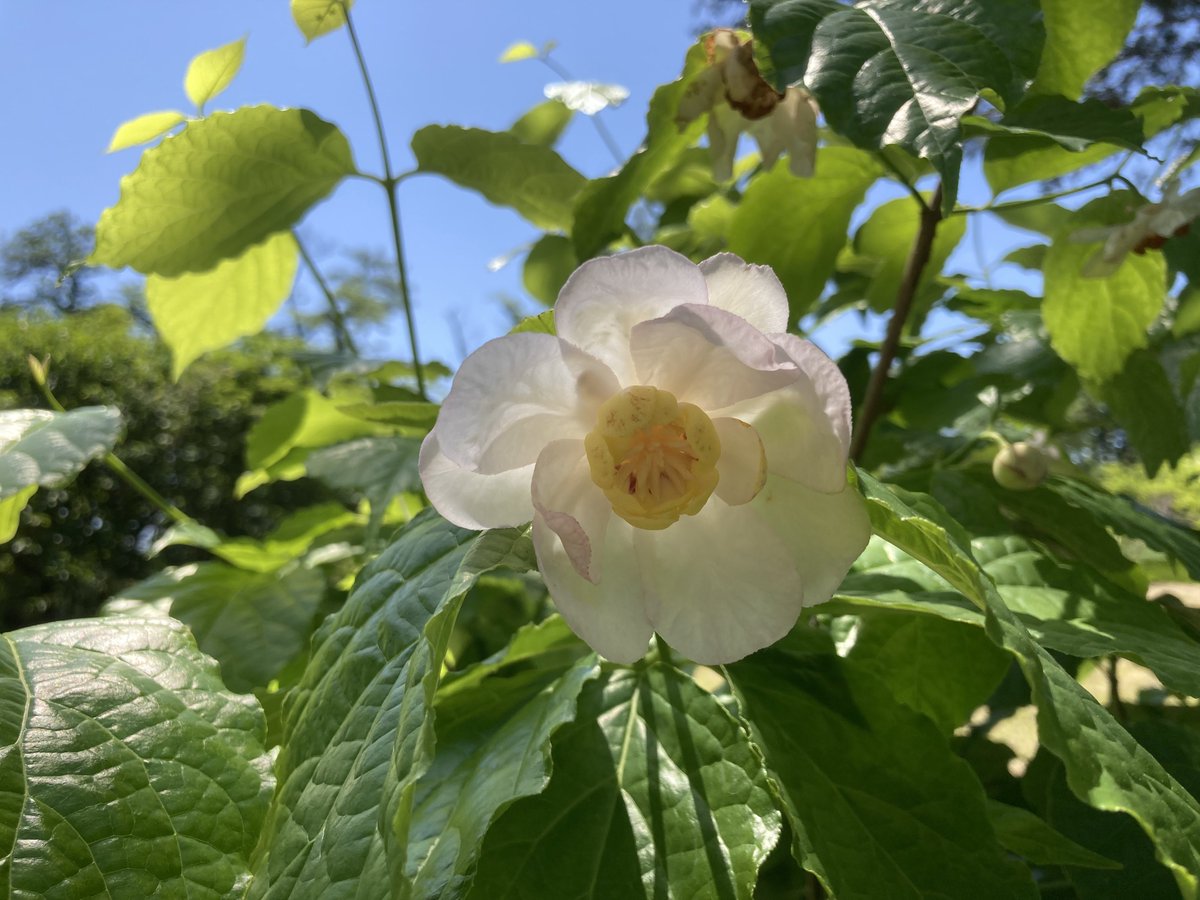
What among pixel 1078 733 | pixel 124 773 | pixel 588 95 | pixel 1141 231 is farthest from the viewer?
pixel 588 95

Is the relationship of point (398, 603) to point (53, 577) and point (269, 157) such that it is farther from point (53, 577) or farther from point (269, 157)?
point (53, 577)

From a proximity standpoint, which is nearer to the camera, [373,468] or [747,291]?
[747,291]

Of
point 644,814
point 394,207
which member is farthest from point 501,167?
point 644,814

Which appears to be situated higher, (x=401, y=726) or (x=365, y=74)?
(x=365, y=74)

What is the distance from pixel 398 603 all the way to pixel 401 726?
10 cm

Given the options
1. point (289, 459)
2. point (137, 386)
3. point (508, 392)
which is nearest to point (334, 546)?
point (289, 459)

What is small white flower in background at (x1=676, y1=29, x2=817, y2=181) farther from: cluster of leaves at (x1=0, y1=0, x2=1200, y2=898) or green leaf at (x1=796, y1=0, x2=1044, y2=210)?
green leaf at (x1=796, y1=0, x2=1044, y2=210)

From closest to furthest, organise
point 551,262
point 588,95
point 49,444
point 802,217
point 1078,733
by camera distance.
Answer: point 1078,733 < point 49,444 < point 802,217 < point 588,95 < point 551,262

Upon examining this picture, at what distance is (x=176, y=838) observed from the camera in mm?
385

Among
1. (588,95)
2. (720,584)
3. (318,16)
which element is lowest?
(720,584)

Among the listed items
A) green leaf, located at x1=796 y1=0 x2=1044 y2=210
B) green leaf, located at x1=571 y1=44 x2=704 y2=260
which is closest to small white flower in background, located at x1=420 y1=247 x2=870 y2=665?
green leaf, located at x1=796 y1=0 x2=1044 y2=210

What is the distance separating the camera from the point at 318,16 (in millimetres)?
782

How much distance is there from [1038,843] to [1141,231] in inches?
18.1

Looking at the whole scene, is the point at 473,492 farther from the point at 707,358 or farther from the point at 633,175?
the point at 633,175
